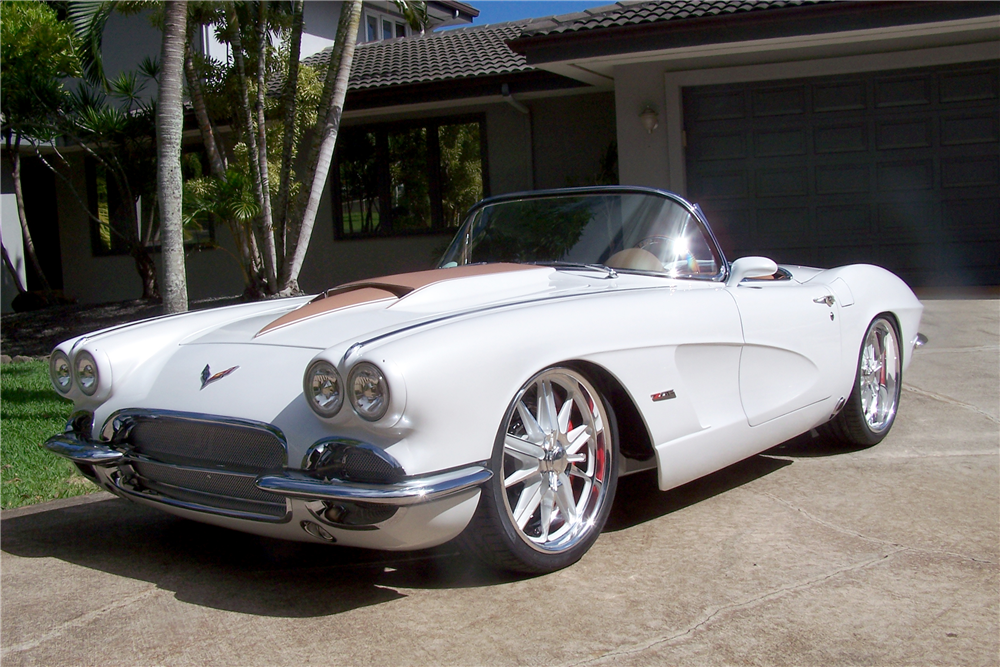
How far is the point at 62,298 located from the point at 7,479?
41.1 ft

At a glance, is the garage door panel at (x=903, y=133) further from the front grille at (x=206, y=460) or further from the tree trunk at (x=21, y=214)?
the tree trunk at (x=21, y=214)

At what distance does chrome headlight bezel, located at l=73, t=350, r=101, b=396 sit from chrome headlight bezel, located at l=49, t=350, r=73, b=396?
35 millimetres

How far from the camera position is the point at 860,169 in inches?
412

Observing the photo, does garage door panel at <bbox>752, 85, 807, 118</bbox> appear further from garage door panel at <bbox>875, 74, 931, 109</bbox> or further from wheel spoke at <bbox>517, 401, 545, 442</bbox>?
wheel spoke at <bbox>517, 401, 545, 442</bbox>

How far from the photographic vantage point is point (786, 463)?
14.5 ft

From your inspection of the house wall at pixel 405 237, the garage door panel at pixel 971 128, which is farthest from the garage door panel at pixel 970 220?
the house wall at pixel 405 237

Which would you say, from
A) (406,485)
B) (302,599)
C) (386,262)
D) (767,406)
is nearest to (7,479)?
(302,599)

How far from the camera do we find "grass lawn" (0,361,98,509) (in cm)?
446

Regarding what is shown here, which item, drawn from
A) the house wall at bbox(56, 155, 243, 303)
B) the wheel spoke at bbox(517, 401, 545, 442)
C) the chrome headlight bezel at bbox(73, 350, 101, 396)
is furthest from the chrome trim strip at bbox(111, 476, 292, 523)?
the house wall at bbox(56, 155, 243, 303)

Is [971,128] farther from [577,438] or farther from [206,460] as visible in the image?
[206,460]

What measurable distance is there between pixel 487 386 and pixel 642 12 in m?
7.86

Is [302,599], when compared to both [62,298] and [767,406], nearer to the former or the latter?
[767,406]

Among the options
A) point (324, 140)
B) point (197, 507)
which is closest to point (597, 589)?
point (197, 507)

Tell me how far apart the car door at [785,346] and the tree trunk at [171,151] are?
366 centimetres
